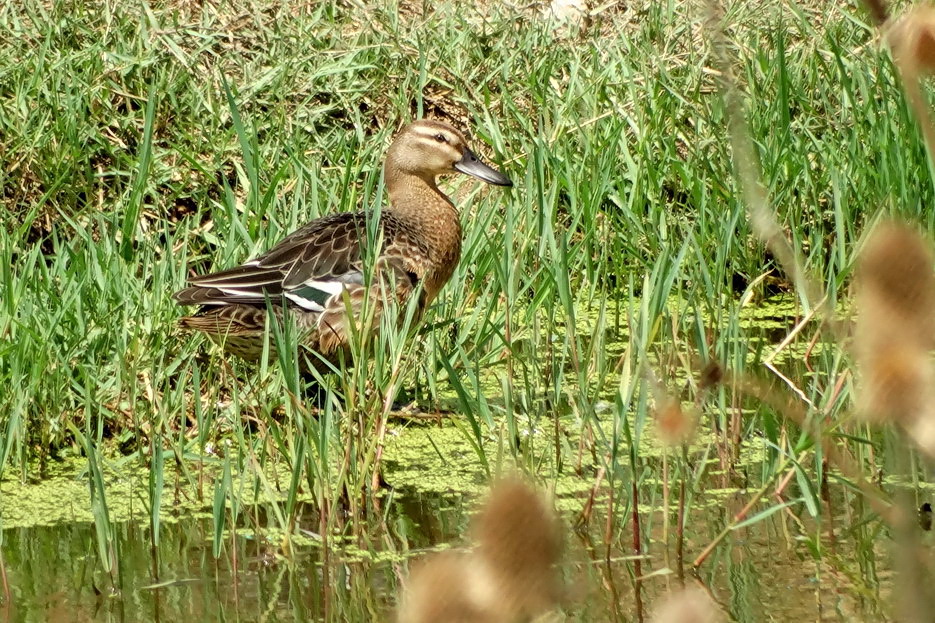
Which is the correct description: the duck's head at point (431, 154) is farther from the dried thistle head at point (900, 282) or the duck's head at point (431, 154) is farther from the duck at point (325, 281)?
the dried thistle head at point (900, 282)

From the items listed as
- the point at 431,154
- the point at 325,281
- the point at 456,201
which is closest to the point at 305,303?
the point at 325,281

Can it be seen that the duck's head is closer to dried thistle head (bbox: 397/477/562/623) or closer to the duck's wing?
the duck's wing

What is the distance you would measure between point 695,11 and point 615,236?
72.6 inches

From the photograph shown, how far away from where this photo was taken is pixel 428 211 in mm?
5391

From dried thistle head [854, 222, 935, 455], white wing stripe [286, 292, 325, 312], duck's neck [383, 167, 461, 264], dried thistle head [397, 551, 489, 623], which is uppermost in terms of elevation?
duck's neck [383, 167, 461, 264]

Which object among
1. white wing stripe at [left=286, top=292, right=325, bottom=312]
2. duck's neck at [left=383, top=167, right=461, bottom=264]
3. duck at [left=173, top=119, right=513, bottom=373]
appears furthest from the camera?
duck's neck at [left=383, top=167, right=461, bottom=264]

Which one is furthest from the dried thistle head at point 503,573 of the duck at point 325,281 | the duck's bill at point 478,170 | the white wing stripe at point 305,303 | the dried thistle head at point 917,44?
the duck's bill at point 478,170

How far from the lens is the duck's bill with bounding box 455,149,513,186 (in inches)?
222

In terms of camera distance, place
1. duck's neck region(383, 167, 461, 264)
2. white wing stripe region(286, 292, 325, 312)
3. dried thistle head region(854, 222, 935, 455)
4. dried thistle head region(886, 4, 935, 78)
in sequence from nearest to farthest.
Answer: dried thistle head region(854, 222, 935, 455) → dried thistle head region(886, 4, 935, 78) → white wing stripe region(286, 292, 325, 312) → duck's neck region(383, 167, 461, 264)

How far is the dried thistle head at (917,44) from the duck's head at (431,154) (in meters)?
4.37

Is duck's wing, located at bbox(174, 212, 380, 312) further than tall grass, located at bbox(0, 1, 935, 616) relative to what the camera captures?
Yes

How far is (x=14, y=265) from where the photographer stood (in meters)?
5.17

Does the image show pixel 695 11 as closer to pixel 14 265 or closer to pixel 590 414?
pixel 14 265

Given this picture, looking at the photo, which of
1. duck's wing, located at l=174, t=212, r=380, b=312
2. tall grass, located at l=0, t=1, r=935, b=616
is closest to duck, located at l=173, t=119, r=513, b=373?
duck's wing, located at l=174, t=212, r=380, b=312
